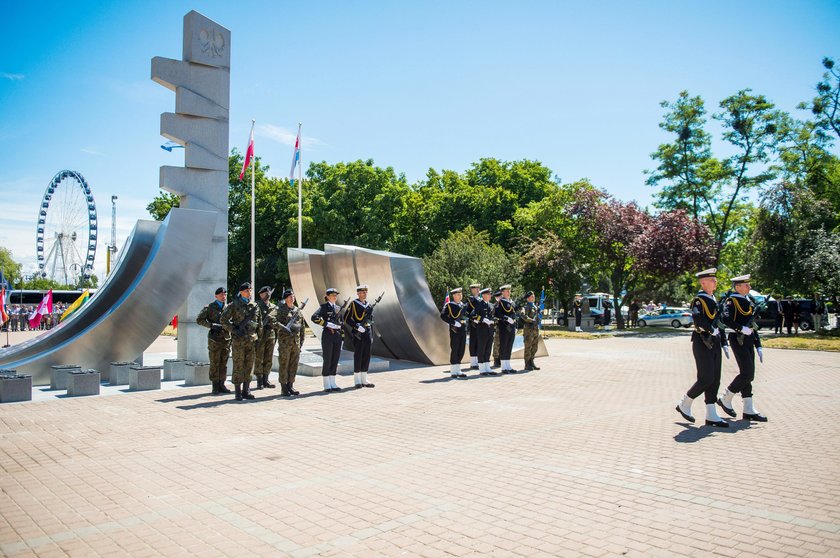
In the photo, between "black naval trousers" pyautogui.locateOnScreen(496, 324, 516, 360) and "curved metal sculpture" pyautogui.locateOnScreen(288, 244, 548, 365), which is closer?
"curved metal sculpture" pyautogui.locateOnScreen(288, 244, 548, 365)

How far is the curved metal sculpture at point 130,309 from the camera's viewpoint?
1177 cm

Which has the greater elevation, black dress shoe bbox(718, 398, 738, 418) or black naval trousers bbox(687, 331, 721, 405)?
black naval trousers bbox(687, 331, 721, 405)

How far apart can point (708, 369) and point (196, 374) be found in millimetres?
9338

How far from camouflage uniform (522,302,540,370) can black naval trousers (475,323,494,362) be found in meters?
1.18

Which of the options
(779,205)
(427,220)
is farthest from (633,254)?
(427,220)

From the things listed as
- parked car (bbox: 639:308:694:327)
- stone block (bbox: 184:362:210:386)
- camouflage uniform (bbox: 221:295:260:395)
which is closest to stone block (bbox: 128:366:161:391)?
stone block (bbox: 184:362:210:386)

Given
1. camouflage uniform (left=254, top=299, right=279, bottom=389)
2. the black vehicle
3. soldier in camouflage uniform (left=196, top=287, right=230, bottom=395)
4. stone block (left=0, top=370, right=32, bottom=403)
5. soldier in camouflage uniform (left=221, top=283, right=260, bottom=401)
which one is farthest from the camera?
the black vehicle

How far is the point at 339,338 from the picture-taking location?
38.9ft

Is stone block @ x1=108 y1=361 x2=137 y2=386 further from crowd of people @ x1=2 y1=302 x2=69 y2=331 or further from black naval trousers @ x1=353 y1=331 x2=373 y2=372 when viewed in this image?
crowd of people @ x1=2 y1=302 x2=69 y2=331

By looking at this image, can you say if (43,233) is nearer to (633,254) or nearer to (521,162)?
(521,162)

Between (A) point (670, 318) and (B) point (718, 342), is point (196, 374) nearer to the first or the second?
(B) point (718, 342)

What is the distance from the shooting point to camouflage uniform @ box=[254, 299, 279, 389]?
11.3 meters

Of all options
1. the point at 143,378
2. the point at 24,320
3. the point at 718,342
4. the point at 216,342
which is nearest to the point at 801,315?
the point at 718,342

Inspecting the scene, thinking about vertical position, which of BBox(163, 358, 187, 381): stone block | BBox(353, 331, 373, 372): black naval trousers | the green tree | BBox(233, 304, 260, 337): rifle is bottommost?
BBox(163, 358, 187, 381): stone block
